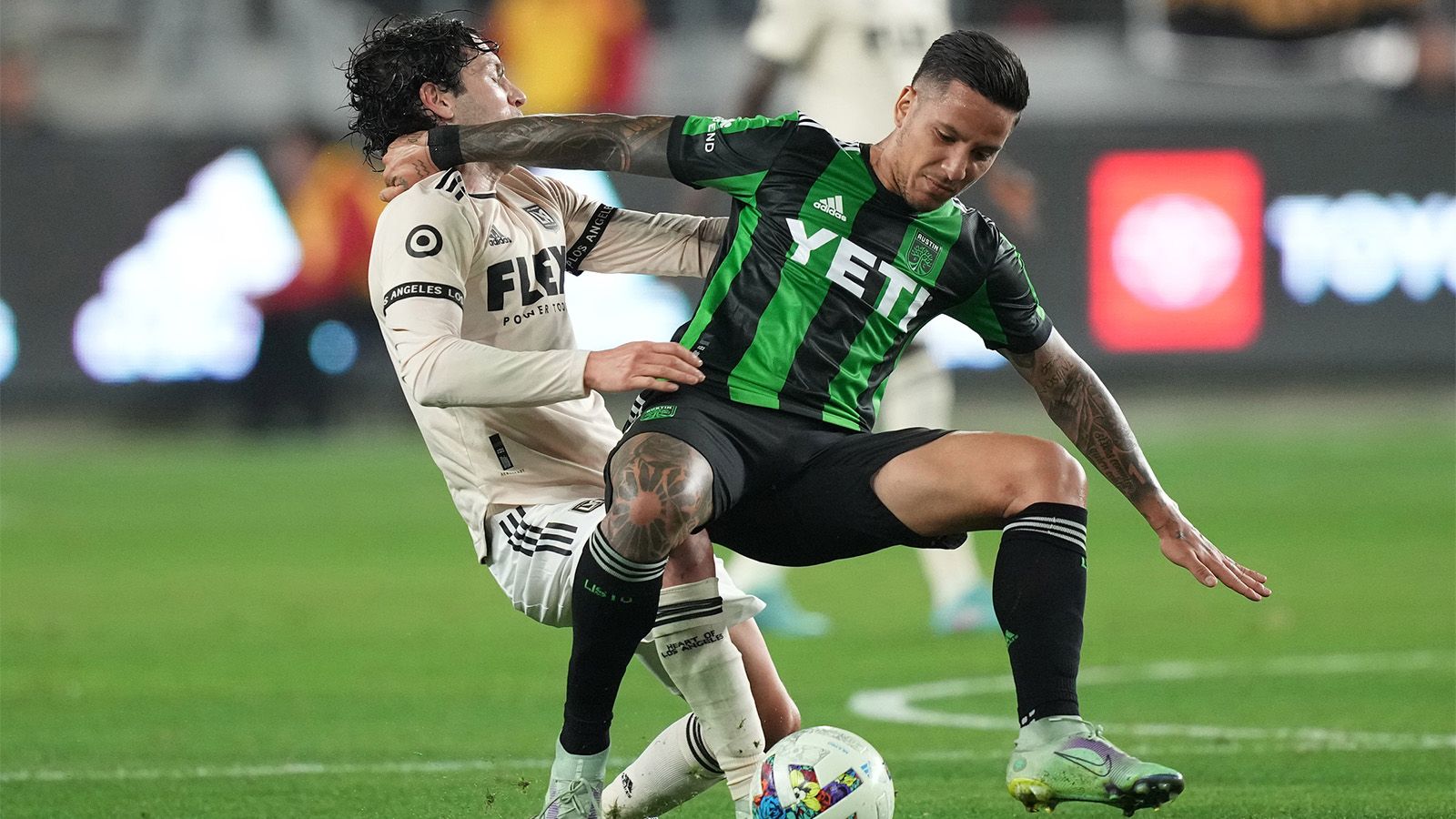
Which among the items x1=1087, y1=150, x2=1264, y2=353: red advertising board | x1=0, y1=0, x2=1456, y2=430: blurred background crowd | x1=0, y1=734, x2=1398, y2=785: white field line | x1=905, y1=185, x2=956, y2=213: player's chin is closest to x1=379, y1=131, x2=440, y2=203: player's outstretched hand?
x1=905, y1=185, x2=956, y2=213: player's chin

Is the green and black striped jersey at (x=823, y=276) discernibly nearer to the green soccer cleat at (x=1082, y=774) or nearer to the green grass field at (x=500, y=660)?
the green soccer cleat at (x=1082, y=774)

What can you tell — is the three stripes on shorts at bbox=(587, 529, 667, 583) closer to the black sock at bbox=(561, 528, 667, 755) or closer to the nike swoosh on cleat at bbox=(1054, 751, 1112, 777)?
the black sock at bbox=(561, 528, 667, 755)

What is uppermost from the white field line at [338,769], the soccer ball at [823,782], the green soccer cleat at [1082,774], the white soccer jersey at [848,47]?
the white soccer jersey at [848,47]

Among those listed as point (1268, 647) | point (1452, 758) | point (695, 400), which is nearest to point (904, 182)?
point (695, 400)

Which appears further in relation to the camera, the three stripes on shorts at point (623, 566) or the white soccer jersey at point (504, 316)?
the white soccer jersey at point (504, 316)

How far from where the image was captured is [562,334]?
15.8 feet

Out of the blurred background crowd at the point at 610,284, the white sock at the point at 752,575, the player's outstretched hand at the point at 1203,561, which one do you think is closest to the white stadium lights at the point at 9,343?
the blurred background crowd at the point at 610,284

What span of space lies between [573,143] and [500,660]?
12.7 feet

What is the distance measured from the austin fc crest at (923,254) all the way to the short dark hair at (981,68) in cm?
34

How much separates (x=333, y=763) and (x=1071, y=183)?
13646mm

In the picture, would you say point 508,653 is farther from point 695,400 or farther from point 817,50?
point 695,400

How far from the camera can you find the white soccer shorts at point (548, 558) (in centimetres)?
443

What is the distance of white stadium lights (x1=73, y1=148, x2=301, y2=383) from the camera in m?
17.8

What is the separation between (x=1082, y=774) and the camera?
3836 millimetres
